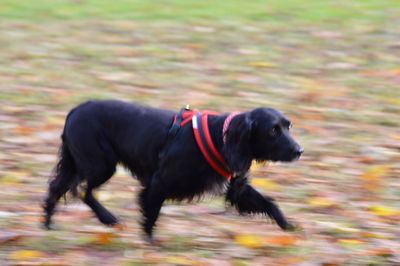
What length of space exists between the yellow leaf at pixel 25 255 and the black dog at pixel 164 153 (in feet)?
1.93

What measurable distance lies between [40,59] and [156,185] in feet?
17.1

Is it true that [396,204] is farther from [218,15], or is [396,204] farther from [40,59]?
[218,15]

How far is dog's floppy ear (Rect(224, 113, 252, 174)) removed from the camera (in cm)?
531

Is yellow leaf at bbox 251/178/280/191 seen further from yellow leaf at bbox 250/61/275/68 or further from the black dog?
yellow leaf at bbox 250/61/275/68

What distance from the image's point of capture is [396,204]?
650 centimetres

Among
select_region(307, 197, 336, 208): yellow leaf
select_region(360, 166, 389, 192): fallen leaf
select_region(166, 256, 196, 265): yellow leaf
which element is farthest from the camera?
select_region(360, 166, 389, 192): fallen leaf

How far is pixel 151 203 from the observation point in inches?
219

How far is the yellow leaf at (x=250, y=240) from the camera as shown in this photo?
5.53 metres

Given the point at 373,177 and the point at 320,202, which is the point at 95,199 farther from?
the point at 373,177

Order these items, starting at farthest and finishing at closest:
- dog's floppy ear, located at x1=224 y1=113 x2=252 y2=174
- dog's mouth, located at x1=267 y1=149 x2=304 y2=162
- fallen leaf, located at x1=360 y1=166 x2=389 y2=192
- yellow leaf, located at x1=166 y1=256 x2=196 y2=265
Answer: fallen leaf, located at x1=360 y1=166 x2=389 y2=192 → dog's mouth, located at x1=267 y1=149 x2=304 y2=162 → dog's floppy ear, located at x1=224 y1=113 x2=252 y2=174 → yellow leaf, located at x1=166 y1=256 x2=196 y2=265

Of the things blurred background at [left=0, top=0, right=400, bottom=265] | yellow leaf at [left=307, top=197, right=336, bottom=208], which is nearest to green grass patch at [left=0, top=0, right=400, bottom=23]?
blurred background at [left=0, top=0, right=400, bottom=265]

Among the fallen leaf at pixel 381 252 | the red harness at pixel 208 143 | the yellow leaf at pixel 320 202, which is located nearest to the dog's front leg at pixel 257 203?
the red harness at pixel 208 143

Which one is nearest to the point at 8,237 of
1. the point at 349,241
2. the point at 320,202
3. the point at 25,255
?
the point at 25,255

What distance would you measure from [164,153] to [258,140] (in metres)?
0.62
